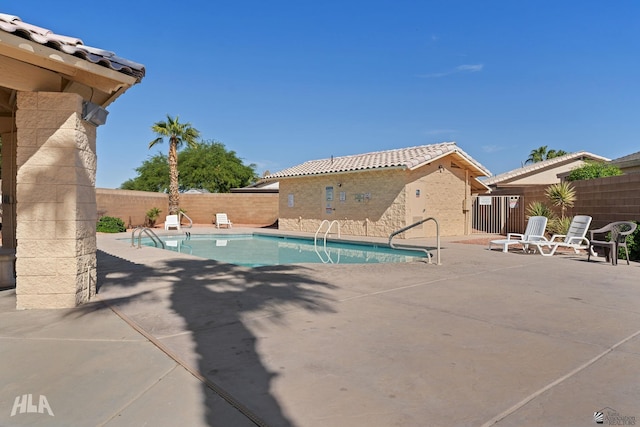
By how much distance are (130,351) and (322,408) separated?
2003mm

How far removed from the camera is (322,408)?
2637 mm

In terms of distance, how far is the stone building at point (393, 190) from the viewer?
17875 mm

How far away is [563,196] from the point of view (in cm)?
1487

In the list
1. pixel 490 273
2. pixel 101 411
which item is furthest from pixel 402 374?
pixel 490 273

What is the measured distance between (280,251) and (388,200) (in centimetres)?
569

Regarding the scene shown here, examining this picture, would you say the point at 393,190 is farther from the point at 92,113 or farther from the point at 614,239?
the point at 92,113

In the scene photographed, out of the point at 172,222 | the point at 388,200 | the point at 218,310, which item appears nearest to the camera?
the point at 218,310

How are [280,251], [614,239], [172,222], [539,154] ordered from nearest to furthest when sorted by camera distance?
[614,239] → [280,251] → [172,222] → [539,154]

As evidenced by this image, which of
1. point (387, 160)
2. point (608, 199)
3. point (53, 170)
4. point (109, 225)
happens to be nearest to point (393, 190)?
point (387, 160)

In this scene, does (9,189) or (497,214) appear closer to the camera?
(9,189)

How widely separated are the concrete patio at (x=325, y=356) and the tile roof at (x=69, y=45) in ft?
9.89

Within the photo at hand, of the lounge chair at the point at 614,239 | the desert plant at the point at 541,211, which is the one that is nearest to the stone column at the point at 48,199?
the lounge chair at the point at 614,239

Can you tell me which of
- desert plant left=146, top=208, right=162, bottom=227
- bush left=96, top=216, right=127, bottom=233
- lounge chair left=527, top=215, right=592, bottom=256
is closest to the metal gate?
lounge chair left=527, top=215, right=592, bottom=256

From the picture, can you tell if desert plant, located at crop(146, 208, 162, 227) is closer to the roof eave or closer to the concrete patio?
the concrete patio
